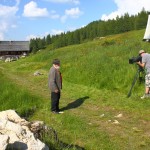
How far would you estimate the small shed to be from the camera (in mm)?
126250

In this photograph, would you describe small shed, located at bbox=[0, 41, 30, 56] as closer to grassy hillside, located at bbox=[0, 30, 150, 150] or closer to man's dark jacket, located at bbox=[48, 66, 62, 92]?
grassy hillside, located at bbox=[0, 30, 150, 150]

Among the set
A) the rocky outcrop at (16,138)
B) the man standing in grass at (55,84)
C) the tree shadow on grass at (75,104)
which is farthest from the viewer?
the tree shadow on grass at (75,104)

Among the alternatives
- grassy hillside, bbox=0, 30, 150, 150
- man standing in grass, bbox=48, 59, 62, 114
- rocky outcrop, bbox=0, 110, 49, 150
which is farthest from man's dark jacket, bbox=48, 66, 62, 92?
rocky outcrop, bbox=0, 110, 49, 150

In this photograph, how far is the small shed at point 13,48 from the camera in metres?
126

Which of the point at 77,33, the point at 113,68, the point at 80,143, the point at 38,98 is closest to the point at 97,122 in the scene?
the point at 80,143

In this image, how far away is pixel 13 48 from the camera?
12769 cm

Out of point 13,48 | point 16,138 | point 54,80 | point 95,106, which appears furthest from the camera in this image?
point 13,48

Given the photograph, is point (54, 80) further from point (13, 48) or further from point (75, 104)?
point (13, 48)

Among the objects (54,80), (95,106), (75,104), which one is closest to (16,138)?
(54,80)

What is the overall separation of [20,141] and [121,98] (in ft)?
29.4

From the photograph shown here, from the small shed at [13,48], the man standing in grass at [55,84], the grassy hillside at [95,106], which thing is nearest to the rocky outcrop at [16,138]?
the grassy hillside at [95,106]

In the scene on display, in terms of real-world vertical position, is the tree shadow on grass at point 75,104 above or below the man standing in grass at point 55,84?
below

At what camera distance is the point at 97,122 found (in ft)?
38.1

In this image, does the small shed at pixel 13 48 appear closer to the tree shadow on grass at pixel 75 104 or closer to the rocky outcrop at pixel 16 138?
the tree shadow on grass at pixel 75 104
